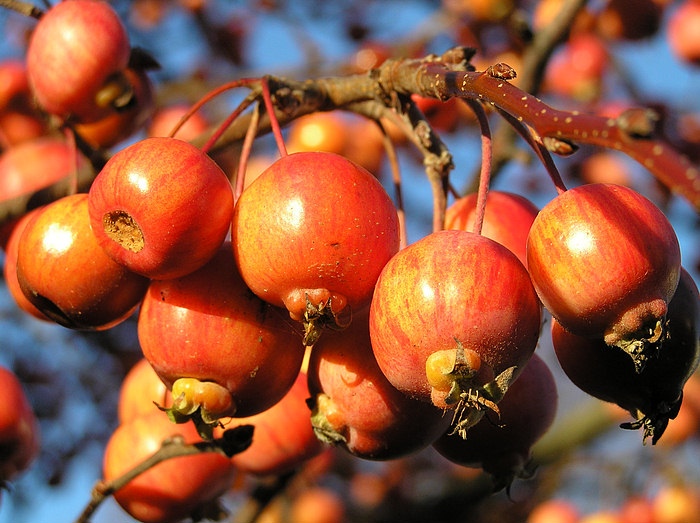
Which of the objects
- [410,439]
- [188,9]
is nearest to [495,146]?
[410,439]

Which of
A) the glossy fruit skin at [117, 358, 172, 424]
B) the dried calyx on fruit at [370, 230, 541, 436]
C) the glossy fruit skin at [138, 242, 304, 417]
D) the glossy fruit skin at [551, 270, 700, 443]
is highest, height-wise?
the dried calyx on fruit at [370, 230, 541, 436]

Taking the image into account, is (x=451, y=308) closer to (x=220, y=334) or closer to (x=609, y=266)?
(x=609, y=266)

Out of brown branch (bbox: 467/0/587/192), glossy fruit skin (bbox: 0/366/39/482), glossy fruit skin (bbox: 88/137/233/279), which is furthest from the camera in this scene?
brown branch (bbox: 467/0/587/192)

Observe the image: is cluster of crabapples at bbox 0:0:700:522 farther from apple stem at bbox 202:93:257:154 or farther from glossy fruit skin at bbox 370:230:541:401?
apple stem at bbox 202:93:257:154

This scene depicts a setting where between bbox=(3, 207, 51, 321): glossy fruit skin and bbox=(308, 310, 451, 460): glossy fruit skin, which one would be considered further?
bbox=(3, 207, 51, 321): glossy fruit skin

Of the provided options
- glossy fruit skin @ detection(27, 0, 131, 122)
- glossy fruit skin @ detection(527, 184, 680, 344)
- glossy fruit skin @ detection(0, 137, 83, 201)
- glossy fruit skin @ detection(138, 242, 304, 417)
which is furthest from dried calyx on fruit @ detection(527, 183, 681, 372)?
glossy fruit skin @ detection(0, 137, 83, 201)

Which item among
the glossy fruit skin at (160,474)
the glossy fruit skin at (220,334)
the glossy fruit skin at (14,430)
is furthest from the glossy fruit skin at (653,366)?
the glossy fruit skin at (14,430)

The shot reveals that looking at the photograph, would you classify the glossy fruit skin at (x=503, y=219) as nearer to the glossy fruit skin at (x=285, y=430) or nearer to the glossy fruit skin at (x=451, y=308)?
the glossy fruit skin at (x=451, y=308)

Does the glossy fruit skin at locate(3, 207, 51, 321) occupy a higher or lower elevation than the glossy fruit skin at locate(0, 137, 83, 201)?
higher
